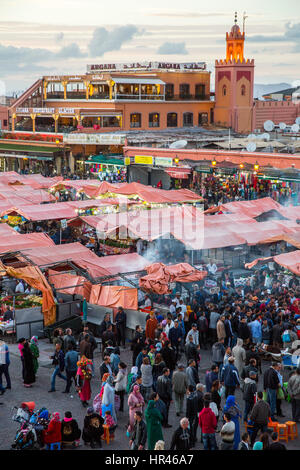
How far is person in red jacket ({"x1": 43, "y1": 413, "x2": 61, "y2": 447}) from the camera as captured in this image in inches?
384

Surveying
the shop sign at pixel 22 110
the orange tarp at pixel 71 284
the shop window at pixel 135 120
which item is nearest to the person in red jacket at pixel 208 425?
the orange tarp at pixel 71 284

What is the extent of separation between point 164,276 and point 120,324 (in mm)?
1950

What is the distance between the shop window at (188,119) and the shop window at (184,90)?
5.91ft

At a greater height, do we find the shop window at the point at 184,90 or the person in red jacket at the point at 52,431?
the shop window at the point at 184,90

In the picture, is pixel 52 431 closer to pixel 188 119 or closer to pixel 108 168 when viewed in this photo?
pixel 108 168

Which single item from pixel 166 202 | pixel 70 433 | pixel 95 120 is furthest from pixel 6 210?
pixel 95 120

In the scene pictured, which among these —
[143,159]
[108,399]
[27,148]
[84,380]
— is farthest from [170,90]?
[108,399]

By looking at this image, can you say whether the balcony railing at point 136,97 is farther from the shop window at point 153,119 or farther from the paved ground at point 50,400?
the paved ground at point 50,400

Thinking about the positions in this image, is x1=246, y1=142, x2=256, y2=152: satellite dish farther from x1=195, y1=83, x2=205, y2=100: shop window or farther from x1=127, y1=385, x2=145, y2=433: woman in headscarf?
x1=195, y1=83, x2=205, y2=100: shop window

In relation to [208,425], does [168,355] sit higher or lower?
lower

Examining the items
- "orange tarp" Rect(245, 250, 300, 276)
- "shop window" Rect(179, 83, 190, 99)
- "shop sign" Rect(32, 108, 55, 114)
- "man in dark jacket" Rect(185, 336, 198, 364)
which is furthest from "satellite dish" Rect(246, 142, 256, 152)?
"shop window" Rect(179, 83, 190, 99)

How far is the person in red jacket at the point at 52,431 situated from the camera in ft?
32.0

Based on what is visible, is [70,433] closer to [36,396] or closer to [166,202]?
[36,396]

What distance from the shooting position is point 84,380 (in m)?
11.5
